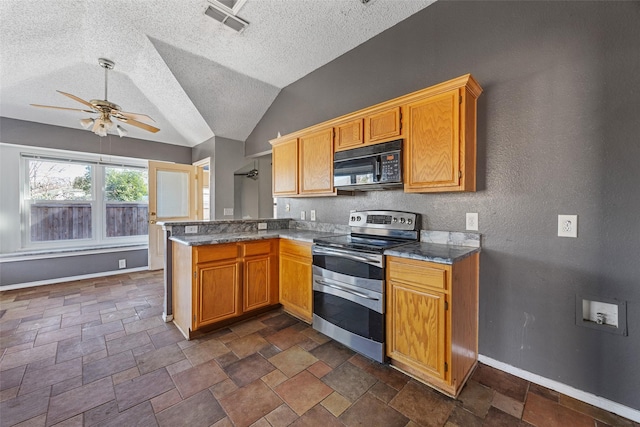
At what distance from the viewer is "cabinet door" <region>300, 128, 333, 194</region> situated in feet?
9.27

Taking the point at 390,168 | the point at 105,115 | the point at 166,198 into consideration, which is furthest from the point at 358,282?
the point at 166,198

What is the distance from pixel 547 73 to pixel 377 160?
1.27 meters

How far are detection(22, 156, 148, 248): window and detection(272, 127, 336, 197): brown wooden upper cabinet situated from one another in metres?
3.43

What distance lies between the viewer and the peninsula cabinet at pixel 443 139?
1.88 meters

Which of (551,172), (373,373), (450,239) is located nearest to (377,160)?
(450,239)

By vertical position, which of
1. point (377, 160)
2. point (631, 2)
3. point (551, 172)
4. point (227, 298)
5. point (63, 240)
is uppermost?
point (631, 2)

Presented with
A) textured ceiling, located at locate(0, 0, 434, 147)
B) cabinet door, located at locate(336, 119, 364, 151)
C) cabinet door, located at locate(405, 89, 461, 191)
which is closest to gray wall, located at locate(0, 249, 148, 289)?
textured ceiling, located at locate(0, 0, 434, 147)

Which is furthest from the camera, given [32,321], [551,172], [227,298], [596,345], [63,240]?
[63,240]

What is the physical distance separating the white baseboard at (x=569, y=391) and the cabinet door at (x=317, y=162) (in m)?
2.04

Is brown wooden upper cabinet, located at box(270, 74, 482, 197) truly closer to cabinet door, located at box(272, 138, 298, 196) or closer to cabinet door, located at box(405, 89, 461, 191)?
cabinet door, located at box(405, 89, 461, 191)

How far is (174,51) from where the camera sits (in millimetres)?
3072

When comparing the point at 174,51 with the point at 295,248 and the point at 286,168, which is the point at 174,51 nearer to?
the point at 286,168

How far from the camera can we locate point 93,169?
463 cm

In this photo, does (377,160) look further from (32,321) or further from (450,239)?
(32,321)
